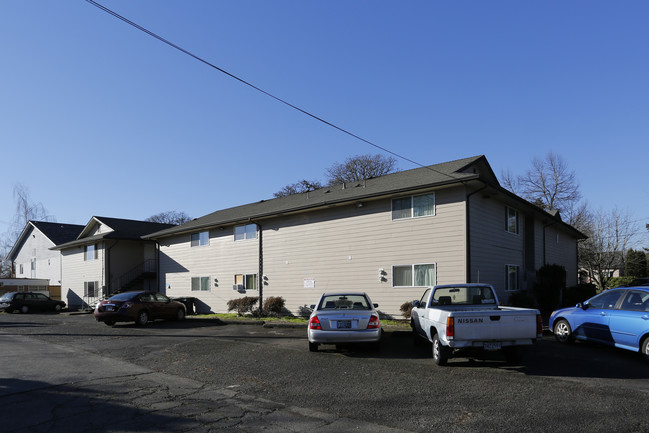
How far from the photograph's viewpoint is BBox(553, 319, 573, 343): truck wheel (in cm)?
1173

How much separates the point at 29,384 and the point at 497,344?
323 inches

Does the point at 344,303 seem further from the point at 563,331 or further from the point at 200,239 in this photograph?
the point at 200,239

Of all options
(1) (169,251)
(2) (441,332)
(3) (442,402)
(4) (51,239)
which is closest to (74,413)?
(3) (442,402)

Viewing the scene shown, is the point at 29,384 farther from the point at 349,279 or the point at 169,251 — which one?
the point at 169,251

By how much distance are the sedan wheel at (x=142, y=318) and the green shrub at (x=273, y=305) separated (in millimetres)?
4848

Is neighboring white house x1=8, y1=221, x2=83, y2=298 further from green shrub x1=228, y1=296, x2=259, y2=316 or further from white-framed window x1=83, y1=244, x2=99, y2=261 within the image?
green shrub x1=228, y1=296, x2=259, y2=316

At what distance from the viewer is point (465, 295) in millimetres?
11156

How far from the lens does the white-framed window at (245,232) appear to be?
76.5 ft

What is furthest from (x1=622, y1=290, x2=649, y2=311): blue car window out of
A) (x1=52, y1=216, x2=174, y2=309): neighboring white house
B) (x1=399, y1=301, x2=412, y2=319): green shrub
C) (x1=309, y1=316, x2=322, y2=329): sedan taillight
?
(x1=52, y1=216, x2=174, y2=309): neighboring white house

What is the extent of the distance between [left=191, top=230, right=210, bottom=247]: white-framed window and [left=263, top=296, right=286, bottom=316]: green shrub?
6.99 m

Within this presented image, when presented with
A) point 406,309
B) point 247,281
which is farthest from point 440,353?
point 247,281

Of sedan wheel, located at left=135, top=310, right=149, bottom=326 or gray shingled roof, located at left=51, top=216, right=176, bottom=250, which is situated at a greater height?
gray shingled roof, located at left=51, top=216, right=176, bottom=250

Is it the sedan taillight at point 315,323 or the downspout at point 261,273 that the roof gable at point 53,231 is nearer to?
the downspout at point 261,273

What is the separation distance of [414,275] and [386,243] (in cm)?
166
